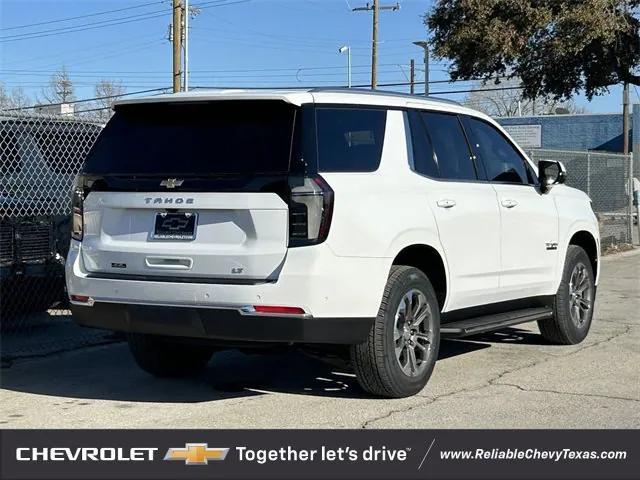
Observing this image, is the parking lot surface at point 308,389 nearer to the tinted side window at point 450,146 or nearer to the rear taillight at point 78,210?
the rear taillight at point 78,210

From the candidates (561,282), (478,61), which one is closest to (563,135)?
(478,61)

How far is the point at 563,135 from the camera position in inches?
1823

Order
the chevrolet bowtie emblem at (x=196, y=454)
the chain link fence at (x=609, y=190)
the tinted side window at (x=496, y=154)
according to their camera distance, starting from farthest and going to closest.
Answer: the chain link fence at (x=609, y=190), the tinted side window at (x=496, y=154), the chevrolet bowtie emblem at (x=196, y=454)

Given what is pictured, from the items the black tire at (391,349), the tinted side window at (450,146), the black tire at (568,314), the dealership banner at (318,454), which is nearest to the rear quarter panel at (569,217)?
the black tire at (568,314)

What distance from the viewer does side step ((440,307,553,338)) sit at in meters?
6.32

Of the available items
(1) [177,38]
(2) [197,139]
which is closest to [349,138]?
(2) [197,139]

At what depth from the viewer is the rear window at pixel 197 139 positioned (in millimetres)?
5348

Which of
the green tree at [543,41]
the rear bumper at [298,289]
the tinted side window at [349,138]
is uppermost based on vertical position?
the green tree at [543,41]

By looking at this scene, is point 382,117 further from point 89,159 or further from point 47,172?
point 47,172

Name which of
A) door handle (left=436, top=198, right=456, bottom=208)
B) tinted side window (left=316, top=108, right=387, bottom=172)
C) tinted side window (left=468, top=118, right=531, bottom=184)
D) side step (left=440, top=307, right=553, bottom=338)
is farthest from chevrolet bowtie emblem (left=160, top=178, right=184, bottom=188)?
tinted side window (left=468, top=118, right=531, bottom=184)

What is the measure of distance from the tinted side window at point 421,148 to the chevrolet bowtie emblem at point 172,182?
5.37 ft

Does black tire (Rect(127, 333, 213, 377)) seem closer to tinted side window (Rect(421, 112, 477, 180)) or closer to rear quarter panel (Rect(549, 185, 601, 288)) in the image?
tinted side window (Rect(421, 112, 477, 180))

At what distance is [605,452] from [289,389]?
7.79 feet

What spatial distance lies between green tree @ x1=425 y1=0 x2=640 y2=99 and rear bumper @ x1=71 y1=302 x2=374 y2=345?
Answer: 12.9m
